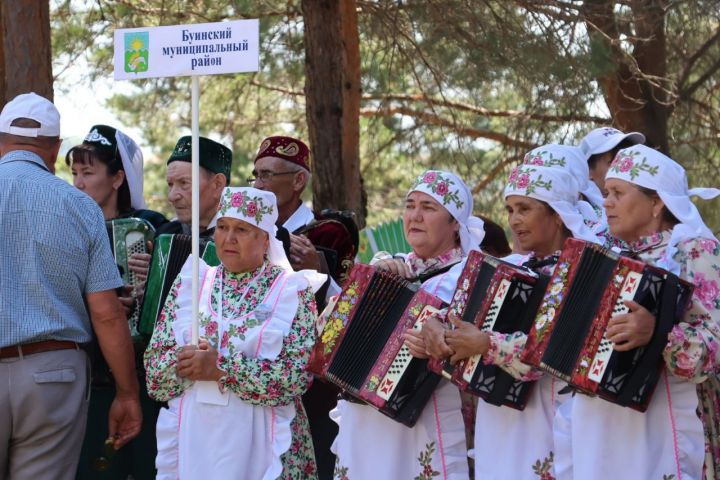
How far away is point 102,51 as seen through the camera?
11.0m

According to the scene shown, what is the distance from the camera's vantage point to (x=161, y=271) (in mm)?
6141

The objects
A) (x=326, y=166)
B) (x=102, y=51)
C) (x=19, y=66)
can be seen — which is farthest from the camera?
(x=102, y=51)

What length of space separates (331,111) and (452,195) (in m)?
3.51

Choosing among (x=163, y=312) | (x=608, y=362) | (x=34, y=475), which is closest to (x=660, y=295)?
(x=608, y=362)

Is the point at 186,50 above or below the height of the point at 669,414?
above

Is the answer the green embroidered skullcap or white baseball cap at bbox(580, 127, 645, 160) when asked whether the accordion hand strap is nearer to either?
white baseball cap at bbox(580, 127, 645, 160)

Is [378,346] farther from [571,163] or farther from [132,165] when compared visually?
[132,165]

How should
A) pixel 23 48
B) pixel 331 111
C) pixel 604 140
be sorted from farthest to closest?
pixel 331 111, pixel 23 48, pixel 604 140

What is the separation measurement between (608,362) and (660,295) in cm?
32

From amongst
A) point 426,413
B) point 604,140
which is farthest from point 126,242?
point 604,140

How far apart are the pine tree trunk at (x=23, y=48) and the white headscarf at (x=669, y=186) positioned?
3.89 meters

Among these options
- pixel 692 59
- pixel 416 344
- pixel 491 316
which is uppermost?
pixel 692 59

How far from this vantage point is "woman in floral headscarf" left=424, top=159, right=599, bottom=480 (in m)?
5.03

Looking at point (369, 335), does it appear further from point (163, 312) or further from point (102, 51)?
point (102, 51)
